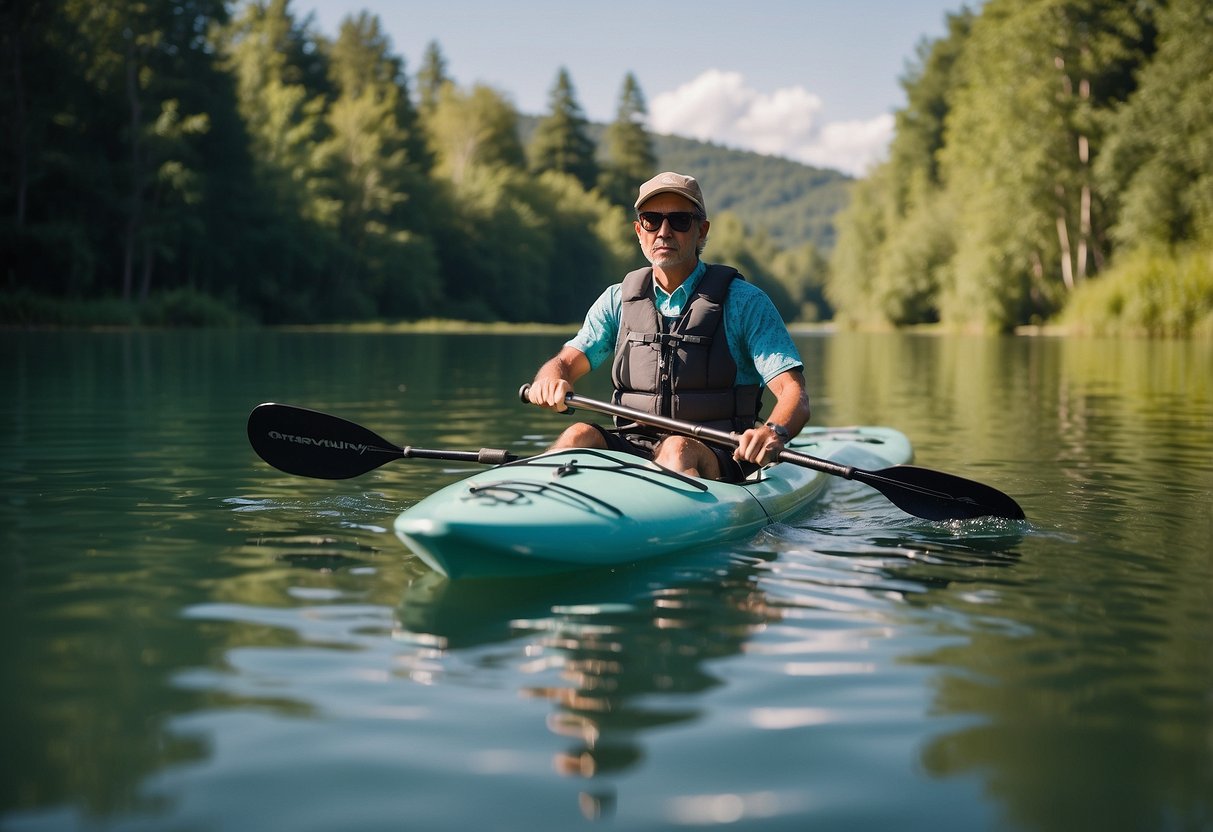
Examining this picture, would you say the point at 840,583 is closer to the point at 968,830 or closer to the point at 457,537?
the point at 457,537

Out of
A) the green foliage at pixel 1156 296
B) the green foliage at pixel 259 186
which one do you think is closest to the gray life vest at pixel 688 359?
the green foliage at pixel 1156 296

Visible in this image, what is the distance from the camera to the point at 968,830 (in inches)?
91.4

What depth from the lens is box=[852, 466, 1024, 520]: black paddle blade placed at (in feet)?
17.7

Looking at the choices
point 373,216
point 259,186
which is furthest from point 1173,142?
point 373,216

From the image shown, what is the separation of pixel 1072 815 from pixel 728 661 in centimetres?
116

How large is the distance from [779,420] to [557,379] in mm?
945

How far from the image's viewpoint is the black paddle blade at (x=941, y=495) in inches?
213

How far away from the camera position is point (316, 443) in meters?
5.92

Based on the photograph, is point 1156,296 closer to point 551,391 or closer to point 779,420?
point 779,420

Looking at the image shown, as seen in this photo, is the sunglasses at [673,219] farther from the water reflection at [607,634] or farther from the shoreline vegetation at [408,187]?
the shoreline vegetation at [408,187]

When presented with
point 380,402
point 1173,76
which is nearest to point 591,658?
point 380,402

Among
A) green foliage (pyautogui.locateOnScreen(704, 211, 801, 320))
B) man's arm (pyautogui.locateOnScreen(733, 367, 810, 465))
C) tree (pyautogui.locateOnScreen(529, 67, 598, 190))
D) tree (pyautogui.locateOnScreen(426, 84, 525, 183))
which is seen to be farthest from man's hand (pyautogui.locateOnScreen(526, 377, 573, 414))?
green foliage (pyautogui.locateOnScreen(704, 211, 801, 320))

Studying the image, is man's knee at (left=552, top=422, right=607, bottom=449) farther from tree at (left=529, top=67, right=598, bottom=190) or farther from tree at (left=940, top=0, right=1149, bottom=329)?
tree at (left=529, top=67, right=598, bottom=190)

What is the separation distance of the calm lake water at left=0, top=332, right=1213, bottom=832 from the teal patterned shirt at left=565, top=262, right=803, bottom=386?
745 mm
